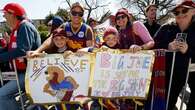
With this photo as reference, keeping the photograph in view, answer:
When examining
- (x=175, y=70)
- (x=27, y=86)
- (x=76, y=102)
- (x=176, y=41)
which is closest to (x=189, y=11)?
(x=176, y=41)

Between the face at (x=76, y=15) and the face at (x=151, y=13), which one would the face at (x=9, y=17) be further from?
the face at (x=151, y=13)

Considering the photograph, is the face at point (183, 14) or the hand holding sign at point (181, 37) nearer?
the hand holding sign at point (181, 37)

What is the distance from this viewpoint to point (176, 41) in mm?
4762

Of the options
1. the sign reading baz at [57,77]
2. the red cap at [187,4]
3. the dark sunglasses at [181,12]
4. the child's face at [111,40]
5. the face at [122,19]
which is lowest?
the sign reading baz at [57,77]

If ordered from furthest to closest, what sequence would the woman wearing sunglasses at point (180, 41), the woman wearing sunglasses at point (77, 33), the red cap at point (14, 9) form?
the woman wearing sunglasses at point (77, 33)
the red cap at point (14, 9)
the woman wearing sunglasses at point (180, 41)

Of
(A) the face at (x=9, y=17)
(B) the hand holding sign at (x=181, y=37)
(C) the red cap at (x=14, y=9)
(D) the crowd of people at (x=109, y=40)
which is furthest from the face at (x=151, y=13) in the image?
(A) the face at (x=9, y=17)

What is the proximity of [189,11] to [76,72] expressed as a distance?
5.36ft

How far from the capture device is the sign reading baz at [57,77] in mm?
4965

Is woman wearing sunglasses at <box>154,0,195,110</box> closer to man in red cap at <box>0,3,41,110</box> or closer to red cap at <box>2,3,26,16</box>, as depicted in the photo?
man in red cap at <box>0,3,41,110</box>

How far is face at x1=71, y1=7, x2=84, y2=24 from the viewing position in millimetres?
5680

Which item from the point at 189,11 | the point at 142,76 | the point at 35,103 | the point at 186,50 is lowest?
the point at 35,103

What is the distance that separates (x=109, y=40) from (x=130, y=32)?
322 millimetres

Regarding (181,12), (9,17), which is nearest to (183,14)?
(181,12)

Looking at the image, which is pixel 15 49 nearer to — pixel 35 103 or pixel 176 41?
pixel 35 103
